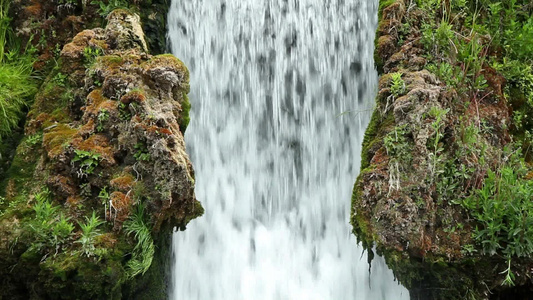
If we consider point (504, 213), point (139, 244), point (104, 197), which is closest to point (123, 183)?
point (104, 197)

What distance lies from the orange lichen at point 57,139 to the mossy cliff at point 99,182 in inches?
0.4

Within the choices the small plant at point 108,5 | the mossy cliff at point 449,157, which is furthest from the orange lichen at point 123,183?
the small plant at point 108,5

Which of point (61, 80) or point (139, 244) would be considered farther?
point (61, 80)

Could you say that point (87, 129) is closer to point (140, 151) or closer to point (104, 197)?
point (140, 151)

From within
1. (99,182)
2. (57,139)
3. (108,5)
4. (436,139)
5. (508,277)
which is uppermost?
(108,5)

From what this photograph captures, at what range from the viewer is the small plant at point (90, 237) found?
3586 millimetres

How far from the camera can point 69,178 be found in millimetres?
3967

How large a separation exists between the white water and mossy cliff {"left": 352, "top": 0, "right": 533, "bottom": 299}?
4.05 ft

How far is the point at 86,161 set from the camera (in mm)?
3957

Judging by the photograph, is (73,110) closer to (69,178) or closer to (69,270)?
(69,178)

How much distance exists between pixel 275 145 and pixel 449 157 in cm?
243

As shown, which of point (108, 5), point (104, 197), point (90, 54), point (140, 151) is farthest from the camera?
point (108, 5)

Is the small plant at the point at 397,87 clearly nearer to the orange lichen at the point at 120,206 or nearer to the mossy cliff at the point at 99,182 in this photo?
the mossy cliff at the point at 99,182

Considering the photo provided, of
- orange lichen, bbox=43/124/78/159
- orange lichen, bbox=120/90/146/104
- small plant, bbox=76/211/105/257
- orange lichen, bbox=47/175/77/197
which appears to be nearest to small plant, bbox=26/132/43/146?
orange lichen, bbox=43/124/78/159
